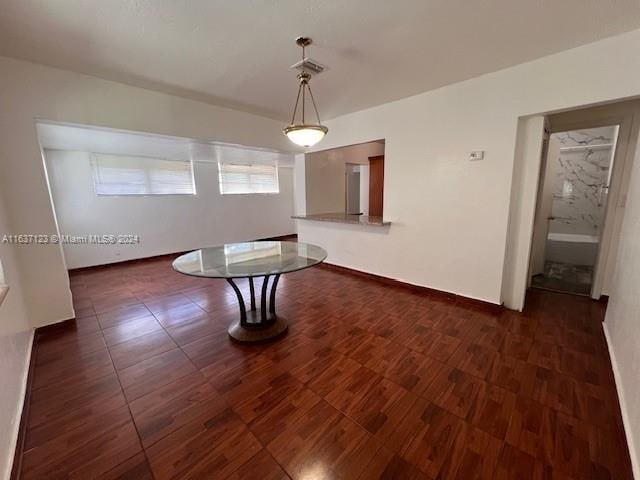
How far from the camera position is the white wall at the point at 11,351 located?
1.22 metres

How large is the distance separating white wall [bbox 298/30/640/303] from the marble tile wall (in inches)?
180

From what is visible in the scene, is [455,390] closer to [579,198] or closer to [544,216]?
[544,216]

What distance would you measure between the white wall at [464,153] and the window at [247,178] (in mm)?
3628

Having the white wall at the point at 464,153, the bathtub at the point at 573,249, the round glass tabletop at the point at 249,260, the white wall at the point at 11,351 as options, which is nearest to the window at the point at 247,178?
the white wall at the point at 464,153

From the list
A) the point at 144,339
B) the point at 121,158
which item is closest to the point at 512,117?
the point at 144,339

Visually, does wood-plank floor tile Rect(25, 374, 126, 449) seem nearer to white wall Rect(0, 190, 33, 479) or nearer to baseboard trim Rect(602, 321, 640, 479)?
white wall Rect(0, 190, 33, 479)

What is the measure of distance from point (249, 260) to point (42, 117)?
2245mm

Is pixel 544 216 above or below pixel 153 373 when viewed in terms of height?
above

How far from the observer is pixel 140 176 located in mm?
5180

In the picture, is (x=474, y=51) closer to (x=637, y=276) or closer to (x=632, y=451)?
(x=637, y=276)

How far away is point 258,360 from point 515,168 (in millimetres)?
2966

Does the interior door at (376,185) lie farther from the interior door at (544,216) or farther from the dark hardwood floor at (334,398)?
the dark hardwood floor at (334,398)

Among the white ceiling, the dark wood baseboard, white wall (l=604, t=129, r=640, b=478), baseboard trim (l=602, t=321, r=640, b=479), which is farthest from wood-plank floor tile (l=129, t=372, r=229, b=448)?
the dark wood baseboard

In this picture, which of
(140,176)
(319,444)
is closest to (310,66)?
(319,444)
